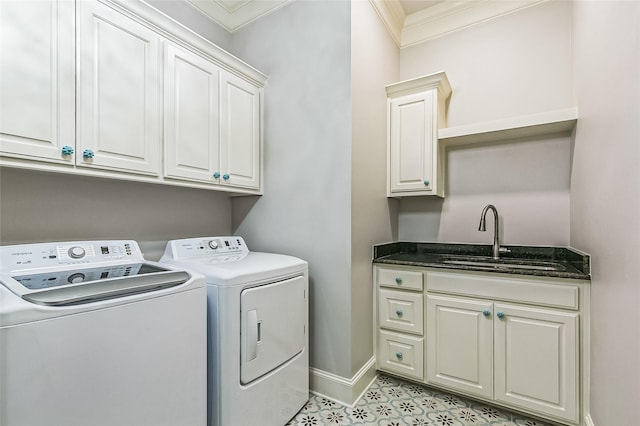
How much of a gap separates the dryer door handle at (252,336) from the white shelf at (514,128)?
5.91 feet

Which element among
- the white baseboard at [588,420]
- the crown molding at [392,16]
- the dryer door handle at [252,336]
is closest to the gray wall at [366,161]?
the crown molding at [392,16]

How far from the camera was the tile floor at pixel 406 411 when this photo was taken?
1.63 metres

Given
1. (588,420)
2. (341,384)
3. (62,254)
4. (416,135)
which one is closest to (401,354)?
(341,384)

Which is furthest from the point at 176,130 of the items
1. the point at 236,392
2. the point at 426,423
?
the point at 426,423

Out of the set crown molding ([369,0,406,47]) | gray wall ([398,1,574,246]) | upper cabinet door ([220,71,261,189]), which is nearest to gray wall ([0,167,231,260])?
upper cabinet door ([220,71,261,189])

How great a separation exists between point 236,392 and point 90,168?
1.25m

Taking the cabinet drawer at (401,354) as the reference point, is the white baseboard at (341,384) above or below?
below

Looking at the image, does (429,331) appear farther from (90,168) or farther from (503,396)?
(90,168)

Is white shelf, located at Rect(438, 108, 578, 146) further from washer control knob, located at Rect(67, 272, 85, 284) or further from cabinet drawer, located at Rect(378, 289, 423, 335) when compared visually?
washer control knob, located at Rect(67, 272, 85, 284)

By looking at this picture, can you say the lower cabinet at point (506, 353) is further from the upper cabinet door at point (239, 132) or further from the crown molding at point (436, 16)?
the crown molding at point (436, 16)

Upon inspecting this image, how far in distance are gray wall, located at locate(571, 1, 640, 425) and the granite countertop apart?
14 centimetres

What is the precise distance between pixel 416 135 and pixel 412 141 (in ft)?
0.17

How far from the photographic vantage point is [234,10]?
7.71 ft

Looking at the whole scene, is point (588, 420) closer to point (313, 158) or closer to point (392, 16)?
point (313, 158)
